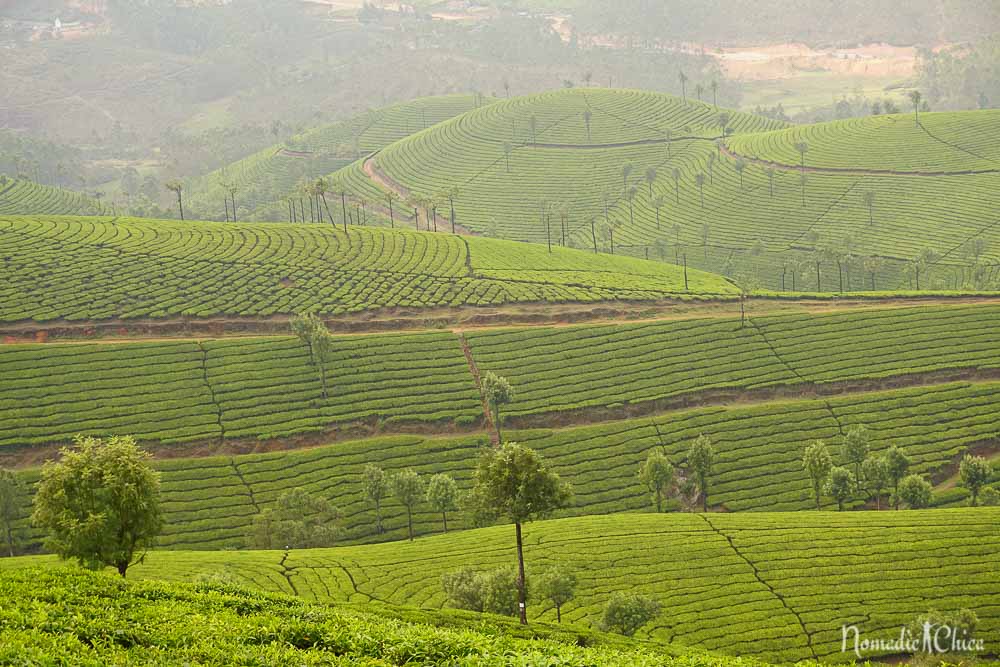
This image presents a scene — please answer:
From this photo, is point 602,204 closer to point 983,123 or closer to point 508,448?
point 983,123

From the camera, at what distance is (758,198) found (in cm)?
15825

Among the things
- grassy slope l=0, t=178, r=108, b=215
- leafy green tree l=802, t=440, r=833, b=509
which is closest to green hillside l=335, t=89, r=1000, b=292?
grassy slope l=0, t=178, r=108, b=215

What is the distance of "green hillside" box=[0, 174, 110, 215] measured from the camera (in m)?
166

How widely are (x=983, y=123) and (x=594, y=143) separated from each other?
75786 mm

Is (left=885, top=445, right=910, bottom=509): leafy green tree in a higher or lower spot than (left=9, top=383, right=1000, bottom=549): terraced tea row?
higher

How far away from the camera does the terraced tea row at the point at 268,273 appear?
91125 millimetres

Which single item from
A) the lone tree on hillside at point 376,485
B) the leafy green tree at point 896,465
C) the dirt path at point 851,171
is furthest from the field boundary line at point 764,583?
the dirt path at point 851,171

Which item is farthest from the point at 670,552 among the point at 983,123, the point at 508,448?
the point at 983,123

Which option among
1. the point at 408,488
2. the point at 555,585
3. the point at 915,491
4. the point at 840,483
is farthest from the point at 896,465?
the point at 408,488

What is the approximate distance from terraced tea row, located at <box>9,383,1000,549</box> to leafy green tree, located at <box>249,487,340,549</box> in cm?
183

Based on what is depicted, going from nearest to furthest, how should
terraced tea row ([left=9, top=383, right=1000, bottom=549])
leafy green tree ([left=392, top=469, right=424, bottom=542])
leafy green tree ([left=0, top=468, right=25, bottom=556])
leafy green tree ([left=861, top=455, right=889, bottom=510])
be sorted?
leafy green tree ([left=0, top=468, right=25, bottom=556]), leafy green tree ([left=392, top=469, right=424, bottom=542]), leafy green tree ([left=861, top=455, right=889, bottom=510]), terraced tea row ([left=9, top=383, right=1000, bottom=549])

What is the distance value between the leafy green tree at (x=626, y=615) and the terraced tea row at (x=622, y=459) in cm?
2266

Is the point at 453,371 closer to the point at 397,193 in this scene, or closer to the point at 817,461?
the point at 817,461

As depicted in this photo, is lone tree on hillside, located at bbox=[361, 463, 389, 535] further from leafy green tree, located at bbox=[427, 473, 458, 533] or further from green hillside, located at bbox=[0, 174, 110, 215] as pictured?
green hillside, located at bbox=[0, 174, 110, 215]
